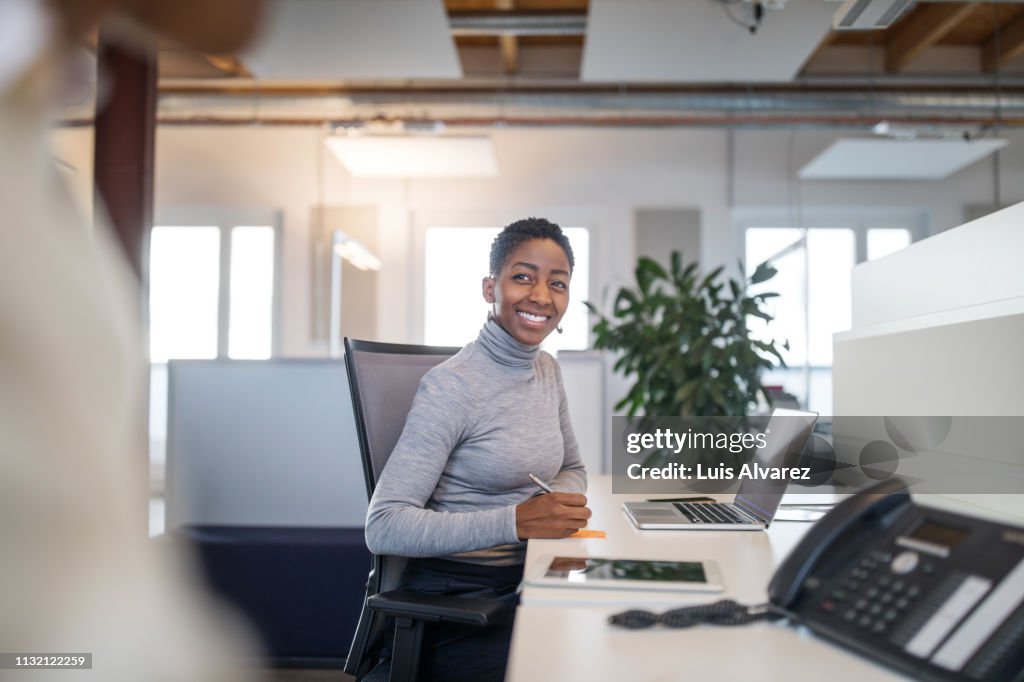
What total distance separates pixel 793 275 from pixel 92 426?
7.59 meters

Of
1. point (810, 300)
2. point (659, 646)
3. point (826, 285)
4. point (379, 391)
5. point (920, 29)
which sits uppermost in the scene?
point (920, 29)

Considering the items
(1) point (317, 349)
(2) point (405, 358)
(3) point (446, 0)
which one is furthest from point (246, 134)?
(2) point (405, 358)

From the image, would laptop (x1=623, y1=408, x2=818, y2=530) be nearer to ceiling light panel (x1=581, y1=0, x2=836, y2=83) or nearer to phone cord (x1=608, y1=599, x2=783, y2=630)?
phone cord (x1=608, y1=599, x2=783, y2=630)

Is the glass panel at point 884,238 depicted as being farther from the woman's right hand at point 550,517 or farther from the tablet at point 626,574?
the tablet at point 626,574

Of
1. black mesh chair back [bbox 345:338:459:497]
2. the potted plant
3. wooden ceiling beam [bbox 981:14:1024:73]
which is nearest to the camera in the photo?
black mesh chair back [bbox 345:338:459:497]

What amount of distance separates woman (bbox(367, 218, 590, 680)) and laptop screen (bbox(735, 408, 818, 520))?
0.41 meters

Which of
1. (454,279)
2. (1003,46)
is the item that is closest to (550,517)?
(454,279)

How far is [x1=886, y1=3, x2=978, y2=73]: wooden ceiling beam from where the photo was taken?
18.3 feet

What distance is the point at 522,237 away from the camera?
1879 mm

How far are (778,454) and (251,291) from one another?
670 cm

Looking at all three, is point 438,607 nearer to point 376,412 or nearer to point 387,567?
point 387,567

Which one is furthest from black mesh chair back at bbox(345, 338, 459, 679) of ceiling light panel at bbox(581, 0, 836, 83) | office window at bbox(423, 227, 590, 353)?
office window at bbox(423, 227, 590, 353)

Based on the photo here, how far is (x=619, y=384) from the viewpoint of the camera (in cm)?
720

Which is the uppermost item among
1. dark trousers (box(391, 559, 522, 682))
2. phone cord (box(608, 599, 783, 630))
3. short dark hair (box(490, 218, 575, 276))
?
short dark hair (box(490, 218, 575, 276))
